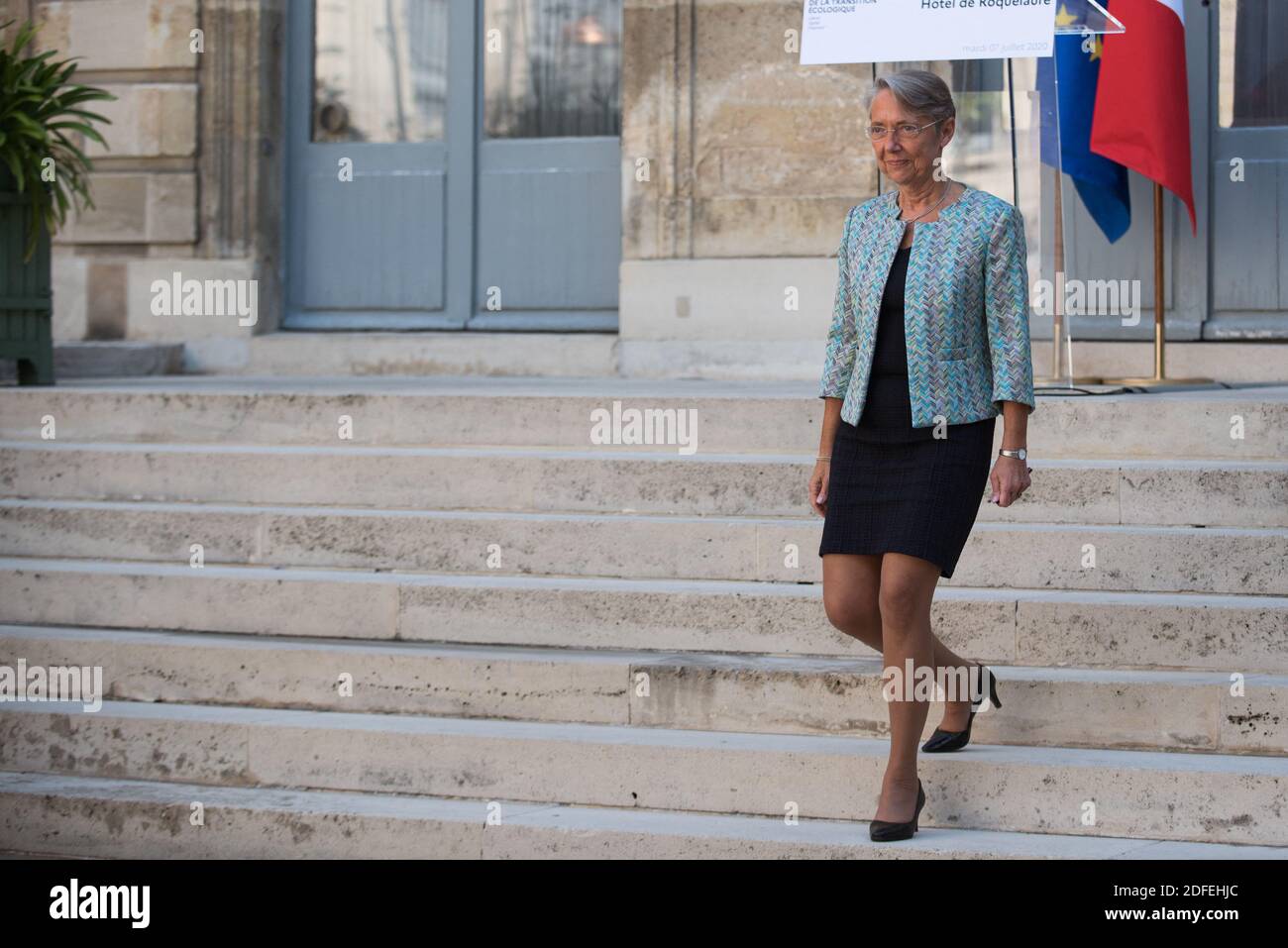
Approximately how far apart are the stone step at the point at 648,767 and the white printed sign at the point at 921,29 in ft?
9.31

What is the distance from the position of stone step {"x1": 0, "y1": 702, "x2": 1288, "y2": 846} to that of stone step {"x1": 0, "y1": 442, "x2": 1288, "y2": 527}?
1307 millimetres

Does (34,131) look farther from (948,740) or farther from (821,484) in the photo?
(948,740)

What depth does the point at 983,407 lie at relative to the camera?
15.1 feet

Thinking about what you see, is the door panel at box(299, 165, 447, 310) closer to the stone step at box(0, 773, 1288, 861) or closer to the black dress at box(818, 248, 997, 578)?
the stone step at box(0, 773, 1288, 861)

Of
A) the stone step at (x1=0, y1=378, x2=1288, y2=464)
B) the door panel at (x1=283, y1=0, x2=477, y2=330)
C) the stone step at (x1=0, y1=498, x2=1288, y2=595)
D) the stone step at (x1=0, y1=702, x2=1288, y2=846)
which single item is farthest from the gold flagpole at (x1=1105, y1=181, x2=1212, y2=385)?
the door panel at (x1=283, y1=0, x2=477, y2=330)

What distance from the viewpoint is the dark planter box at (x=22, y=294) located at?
847 cm

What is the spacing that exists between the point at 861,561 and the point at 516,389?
379cm

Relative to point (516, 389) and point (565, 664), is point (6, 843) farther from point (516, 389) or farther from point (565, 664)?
point (516, 389)

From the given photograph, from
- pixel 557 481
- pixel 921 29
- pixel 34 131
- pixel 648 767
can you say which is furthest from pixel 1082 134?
pixel 34 131

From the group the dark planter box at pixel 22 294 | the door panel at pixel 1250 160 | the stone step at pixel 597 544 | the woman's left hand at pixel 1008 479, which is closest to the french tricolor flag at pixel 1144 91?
the door panel at pixel 1250 160

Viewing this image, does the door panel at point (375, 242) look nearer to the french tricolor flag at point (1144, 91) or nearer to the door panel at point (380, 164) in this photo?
the door panel at point (380, 164)

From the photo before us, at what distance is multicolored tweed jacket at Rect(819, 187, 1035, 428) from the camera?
456cm

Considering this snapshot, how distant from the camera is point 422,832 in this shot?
17.0 ft

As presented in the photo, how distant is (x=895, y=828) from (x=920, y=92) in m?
1.91
